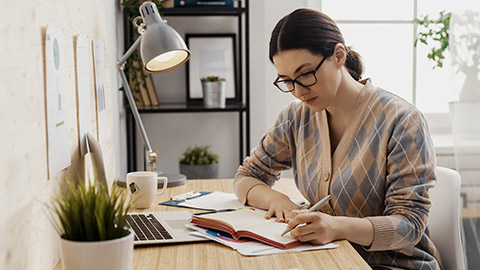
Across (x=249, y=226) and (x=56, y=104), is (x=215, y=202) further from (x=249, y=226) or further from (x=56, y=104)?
(x=56, y=104)

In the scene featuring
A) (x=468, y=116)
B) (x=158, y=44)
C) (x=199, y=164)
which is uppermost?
(x=158, y=44)

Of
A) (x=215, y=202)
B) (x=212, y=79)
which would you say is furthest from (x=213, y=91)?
(x=215, y=202)

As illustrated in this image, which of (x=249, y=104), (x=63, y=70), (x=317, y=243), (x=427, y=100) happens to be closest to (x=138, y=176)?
(x=63, y=70)

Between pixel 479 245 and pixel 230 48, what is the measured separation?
1.65 metres

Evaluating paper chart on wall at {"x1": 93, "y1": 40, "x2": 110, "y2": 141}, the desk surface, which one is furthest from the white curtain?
paper chart on wall at {"x1": 93, "y1": 40, "x2": 110, "y2": 141}

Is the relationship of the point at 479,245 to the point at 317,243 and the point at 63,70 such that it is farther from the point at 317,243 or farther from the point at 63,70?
the point at 63,70

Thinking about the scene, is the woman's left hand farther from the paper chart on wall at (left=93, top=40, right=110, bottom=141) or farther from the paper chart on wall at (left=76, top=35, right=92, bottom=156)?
Answer: the paper chart on wall at (left=93, top=40, right=110, bottom=141)

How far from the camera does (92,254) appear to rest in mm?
882

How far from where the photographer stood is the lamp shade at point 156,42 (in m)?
1.62

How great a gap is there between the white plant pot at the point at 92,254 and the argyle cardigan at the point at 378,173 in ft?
2.29

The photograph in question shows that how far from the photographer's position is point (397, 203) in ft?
4.59

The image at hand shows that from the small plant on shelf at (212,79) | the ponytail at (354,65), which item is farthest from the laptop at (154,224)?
the small plant on shelf at (212,79)

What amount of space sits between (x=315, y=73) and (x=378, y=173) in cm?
32

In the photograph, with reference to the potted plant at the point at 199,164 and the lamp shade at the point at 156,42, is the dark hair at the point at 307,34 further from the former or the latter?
the potted plant at the point at 199,164
